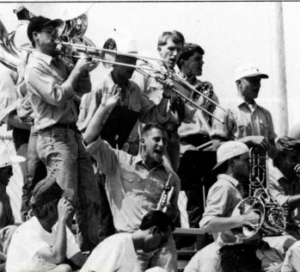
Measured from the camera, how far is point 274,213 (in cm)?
1077

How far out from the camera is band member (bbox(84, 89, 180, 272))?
34.2 feet

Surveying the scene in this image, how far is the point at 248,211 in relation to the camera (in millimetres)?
10320

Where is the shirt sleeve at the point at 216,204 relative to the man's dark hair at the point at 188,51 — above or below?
below

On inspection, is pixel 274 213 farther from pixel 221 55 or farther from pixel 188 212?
pixel 221 55

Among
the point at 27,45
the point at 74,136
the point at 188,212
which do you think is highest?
the point at 27,45

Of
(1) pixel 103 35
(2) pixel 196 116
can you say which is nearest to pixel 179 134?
(2) pixel 196 116

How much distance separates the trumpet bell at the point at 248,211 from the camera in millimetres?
10164

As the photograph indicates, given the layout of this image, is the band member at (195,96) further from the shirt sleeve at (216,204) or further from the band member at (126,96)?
the shirt sleeve at (216,204)

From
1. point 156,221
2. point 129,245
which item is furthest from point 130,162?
point 129,245

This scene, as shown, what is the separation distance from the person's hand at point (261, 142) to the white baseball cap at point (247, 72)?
81cm

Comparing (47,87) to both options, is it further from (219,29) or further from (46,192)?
(219,29)

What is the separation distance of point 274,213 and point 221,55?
3079 millimetres

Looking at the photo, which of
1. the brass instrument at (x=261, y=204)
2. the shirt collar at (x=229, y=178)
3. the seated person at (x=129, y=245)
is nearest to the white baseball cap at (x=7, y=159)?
the seated person at (x=129, y=245)

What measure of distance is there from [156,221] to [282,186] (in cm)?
188
